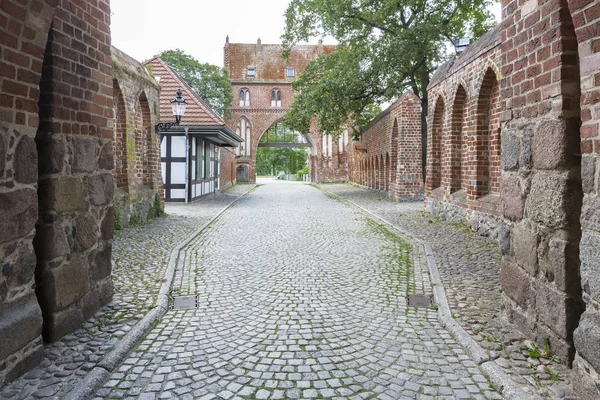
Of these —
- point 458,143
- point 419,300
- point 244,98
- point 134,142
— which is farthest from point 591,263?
point 244,98

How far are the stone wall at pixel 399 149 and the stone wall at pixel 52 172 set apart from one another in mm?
14028

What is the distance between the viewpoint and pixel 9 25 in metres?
2.82

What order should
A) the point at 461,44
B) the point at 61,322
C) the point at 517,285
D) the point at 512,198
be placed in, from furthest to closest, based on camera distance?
1. the point at 461,44
2. the point at 512,198
3. the point at 517,285
4. the point at 61,322

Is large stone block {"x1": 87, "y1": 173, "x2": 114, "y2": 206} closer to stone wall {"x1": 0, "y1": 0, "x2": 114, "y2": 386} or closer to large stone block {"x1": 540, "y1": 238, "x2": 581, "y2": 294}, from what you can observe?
stone wall {"x1": 0, "y1": 0, "x2": 114, "y2": 386}

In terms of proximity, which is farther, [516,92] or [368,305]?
[368,305]

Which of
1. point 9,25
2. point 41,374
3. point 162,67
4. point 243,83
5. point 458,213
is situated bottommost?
point 41,374

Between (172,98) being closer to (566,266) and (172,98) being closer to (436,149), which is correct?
(436,149)

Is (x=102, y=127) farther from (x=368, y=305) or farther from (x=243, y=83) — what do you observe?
(x=243, y=83)

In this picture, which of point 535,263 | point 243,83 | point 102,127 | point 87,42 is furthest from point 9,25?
point 243,83

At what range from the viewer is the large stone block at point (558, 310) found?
2990mm

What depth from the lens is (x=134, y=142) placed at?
34.1 feet

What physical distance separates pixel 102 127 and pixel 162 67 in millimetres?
14435

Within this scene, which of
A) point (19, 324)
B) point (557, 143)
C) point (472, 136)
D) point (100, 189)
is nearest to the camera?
point (19, 324)

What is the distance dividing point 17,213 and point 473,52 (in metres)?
9.02
